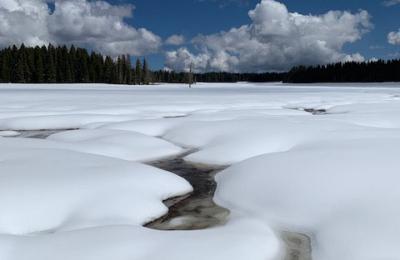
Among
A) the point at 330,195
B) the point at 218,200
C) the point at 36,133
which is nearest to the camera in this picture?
the point at 330,195

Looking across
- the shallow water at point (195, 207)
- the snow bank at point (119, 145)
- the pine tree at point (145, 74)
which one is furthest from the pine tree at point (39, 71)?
the shallow water at point (195, 207)

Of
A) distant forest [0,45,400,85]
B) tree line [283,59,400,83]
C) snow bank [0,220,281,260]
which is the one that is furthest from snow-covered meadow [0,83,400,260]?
tree line [283,59,400,83]

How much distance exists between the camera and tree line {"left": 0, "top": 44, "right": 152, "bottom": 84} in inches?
2874

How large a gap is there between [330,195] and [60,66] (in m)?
79.2

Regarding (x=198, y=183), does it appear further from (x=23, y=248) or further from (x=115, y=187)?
(x=23, y=248)

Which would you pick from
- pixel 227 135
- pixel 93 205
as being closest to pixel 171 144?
pixel 227 135

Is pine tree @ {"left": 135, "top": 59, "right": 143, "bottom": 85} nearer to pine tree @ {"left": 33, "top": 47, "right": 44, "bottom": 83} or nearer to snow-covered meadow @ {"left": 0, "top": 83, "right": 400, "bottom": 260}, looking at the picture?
pine tree @ {"left": 33, "top": 47, "right": 44, "bottom": 83}

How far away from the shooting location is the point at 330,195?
476cm

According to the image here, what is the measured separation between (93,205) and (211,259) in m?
1.77

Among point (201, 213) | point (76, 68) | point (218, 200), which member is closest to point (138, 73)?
point (76, 68)

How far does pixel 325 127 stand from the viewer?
9883 millimetres

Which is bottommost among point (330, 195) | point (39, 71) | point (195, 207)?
point (195, 207)

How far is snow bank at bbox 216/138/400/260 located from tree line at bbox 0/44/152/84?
72742mm

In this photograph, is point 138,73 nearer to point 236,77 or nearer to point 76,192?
point 76,192
